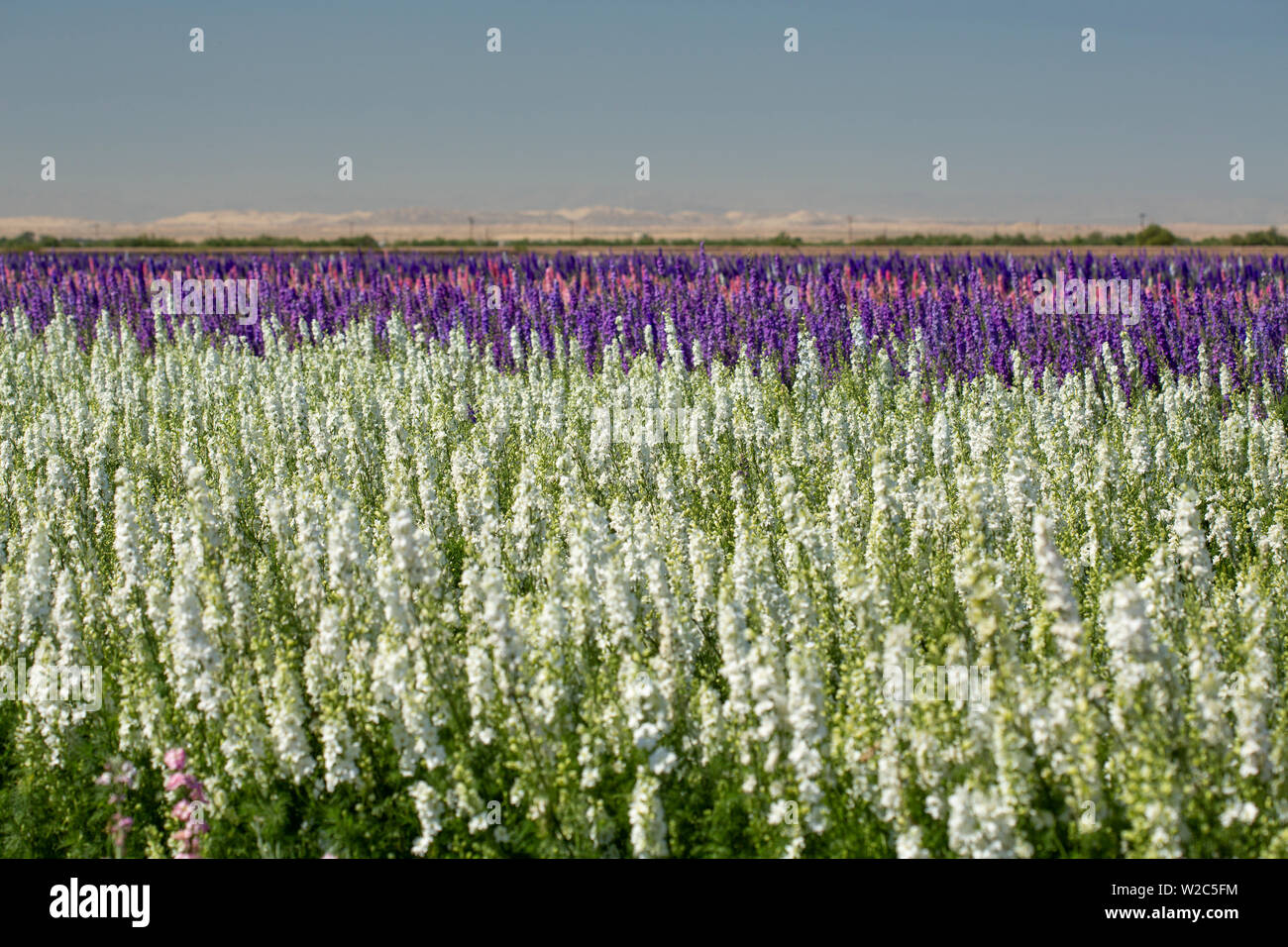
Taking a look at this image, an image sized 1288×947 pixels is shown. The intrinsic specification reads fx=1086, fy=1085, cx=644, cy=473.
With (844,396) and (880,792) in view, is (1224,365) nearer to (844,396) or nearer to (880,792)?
(844,396)

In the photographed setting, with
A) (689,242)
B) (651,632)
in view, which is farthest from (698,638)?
(689,242)

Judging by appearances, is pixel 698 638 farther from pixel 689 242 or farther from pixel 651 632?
pixel 689 242

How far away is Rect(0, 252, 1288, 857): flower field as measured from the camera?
3779 millimetres

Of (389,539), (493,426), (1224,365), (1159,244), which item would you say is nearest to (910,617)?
(389,539)

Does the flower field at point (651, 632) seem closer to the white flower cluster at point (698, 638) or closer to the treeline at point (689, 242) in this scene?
the white flower cluster at point (698, 638)

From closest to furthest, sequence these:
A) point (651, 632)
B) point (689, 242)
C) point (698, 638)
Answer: point (698, 638) < point (651, 632) < point (689, 242)

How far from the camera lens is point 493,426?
9.09 metres

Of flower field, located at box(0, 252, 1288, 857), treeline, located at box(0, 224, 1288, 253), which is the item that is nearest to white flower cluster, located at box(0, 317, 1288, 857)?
flower field, located at box(0, 252, 1288, 857)

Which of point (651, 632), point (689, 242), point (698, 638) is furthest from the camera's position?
point (689, 242)

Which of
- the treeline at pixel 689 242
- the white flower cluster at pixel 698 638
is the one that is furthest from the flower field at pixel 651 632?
the treeline at pixel 689 242

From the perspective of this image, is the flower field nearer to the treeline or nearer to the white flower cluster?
the white flower cluster

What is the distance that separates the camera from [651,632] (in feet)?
16.7

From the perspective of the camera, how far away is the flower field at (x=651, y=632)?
3.78 m
